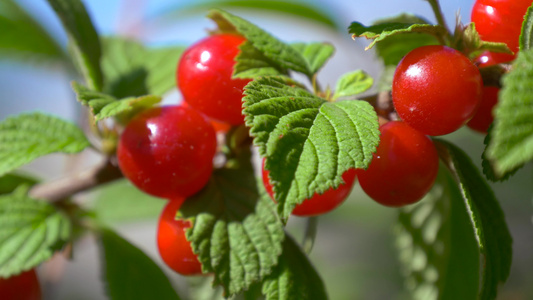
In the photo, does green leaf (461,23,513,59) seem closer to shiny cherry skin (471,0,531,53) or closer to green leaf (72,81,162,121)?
shiny cherry skin (471,0,531,53)

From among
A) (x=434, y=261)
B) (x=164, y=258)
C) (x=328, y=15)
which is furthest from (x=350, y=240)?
(x=164, y=258)

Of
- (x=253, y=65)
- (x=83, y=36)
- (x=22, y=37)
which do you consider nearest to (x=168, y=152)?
(x=253, y=65)

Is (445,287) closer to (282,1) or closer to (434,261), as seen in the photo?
(434,261)

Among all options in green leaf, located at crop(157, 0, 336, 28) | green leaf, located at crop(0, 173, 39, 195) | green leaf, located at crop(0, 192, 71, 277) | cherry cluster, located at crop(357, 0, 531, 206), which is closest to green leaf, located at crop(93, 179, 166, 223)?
green leaf, located at crop(0, 173, 39, 195)

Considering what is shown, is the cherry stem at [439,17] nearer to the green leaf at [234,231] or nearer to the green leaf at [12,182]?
the green leaf at [234,231]

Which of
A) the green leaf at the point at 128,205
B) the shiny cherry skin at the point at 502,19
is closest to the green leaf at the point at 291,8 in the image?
the green leaf at the point at 128,205
